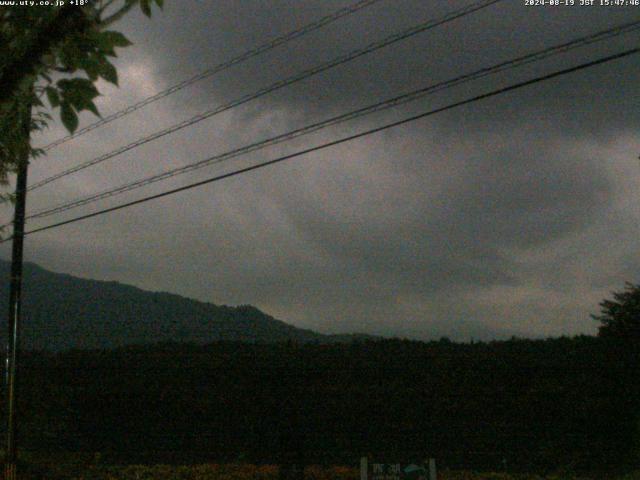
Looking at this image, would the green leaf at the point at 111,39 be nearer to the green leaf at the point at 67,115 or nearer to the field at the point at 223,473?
the green leaf at the point at 67,115

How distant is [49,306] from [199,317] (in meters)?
25.7

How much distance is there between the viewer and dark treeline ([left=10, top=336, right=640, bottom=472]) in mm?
16469

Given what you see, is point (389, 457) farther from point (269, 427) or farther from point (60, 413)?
point (60, 413)

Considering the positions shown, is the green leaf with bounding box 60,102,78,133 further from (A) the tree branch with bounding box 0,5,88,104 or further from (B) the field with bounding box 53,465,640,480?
(B) the field with bounding box 53,465,640,480

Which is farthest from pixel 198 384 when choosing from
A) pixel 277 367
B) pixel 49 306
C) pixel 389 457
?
pixel 49 306

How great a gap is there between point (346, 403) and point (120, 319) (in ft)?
136

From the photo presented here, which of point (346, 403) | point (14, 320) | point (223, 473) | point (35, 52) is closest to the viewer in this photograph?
point (35, 52)

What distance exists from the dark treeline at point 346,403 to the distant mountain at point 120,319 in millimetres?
11097

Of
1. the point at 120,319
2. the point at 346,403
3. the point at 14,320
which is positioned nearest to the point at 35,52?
the point at 14,320

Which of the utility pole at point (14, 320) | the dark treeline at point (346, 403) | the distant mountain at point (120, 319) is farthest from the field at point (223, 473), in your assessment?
the distant mountain at point (120, 319)

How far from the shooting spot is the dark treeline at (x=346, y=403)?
54.0 feet

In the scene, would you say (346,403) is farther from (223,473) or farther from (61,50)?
(61,50)

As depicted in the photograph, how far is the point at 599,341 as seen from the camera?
16.4 m

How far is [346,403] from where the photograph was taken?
61.7 ft
